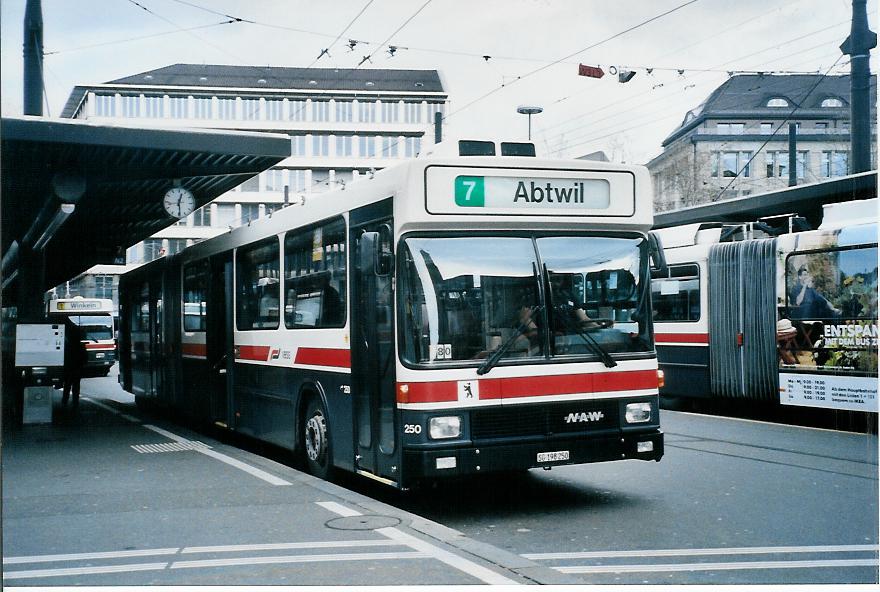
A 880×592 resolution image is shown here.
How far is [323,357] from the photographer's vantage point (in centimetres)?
1016

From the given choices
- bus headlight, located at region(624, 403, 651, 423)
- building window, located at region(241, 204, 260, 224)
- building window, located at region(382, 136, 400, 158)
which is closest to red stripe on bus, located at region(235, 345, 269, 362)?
bus headlight, located at region(624, 403, 651, 423)

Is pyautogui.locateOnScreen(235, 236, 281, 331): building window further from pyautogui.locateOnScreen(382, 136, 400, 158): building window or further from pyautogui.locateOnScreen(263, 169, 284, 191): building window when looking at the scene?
pyautogui.locateOnScreen(263, 169, 284, 191): building window

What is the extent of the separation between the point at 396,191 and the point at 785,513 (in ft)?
13.8

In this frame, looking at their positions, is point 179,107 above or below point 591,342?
above

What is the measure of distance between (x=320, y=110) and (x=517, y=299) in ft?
34.9

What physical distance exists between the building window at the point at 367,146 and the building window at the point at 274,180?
9793mm

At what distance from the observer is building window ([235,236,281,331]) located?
11789 millimetres

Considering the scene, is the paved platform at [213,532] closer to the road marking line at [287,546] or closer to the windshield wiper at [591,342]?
the road marking line at [287,546]

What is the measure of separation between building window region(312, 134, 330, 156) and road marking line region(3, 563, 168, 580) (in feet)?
Answer: 53.4

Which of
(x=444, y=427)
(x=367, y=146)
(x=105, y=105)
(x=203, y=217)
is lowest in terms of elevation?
(x=444, y=427)

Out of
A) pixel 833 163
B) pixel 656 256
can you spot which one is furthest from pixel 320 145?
pixel 656 256

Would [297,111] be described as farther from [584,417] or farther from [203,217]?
[584,417]

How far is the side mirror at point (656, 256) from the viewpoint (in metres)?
9.04

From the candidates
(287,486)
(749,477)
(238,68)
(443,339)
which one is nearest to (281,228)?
(238,68)
